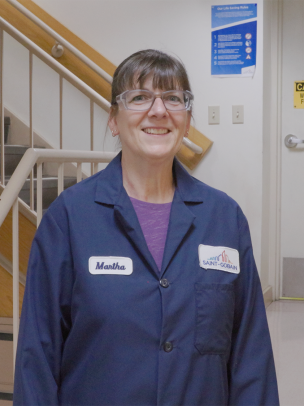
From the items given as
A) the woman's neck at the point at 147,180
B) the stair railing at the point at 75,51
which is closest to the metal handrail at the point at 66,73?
the stair railing at the point at 75,51

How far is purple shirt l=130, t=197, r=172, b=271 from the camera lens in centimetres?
105

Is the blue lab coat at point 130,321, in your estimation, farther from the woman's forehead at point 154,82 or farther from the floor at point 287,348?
the floor at point 287,348

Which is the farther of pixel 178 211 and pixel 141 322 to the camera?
pixel 178 211

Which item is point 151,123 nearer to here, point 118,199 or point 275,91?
point 118,199

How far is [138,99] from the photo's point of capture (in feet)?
3.58

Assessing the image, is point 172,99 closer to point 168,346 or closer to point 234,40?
point 168,346

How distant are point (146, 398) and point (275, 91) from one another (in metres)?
3.15

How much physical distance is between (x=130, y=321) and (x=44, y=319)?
174 mm

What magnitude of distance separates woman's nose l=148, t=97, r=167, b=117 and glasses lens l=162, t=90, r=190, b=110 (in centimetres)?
1

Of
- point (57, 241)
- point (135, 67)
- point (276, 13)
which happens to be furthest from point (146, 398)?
point (276, 13)

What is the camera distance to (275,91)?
372cm

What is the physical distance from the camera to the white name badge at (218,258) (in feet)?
3.42

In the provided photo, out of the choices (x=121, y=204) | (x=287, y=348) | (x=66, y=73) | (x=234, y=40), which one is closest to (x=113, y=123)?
(x=121, y=204)

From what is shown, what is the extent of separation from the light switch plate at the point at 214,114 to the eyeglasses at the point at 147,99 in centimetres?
239
